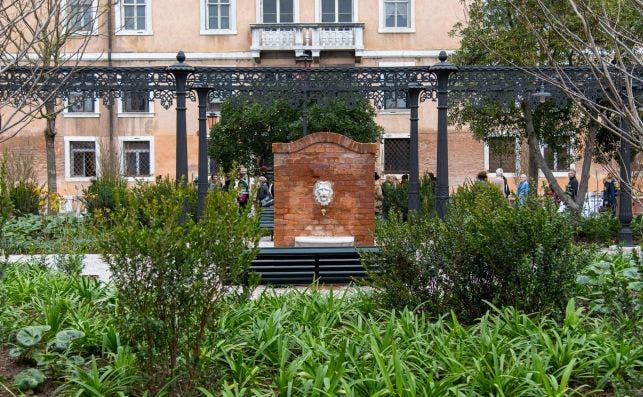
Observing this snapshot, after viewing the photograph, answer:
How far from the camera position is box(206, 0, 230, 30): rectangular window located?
115ft

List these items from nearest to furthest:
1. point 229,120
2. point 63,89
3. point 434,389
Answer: point 434,389 < point 63,89 < point 229,120

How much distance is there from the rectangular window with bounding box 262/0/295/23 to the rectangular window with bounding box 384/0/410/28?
149 inches

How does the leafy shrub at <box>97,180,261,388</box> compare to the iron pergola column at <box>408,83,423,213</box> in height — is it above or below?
below

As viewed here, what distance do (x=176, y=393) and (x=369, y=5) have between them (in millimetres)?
31381

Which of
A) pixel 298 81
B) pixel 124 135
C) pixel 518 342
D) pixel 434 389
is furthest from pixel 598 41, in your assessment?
pixel 124 135

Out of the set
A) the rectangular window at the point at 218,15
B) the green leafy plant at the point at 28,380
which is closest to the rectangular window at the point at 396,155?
the rectangular window at the point at 218,15

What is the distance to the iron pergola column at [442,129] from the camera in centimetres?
1360

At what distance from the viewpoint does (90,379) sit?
5152 millimetres

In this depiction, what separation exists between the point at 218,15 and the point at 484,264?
29668 millimetres

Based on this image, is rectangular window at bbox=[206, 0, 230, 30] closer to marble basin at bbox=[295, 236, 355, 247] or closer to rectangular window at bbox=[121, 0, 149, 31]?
rectangular window at bbox=[121, 0, 149, 31]

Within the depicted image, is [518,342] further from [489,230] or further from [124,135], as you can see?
[124,135]

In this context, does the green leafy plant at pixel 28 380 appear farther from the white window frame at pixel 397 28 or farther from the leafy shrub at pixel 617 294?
the white window frame at pixel 397 28

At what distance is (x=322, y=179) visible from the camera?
13352 millimetres

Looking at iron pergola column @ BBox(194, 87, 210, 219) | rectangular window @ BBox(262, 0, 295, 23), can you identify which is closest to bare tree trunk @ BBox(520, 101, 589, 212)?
iron pergola column @ BBox(194, 87, 210, 219)
